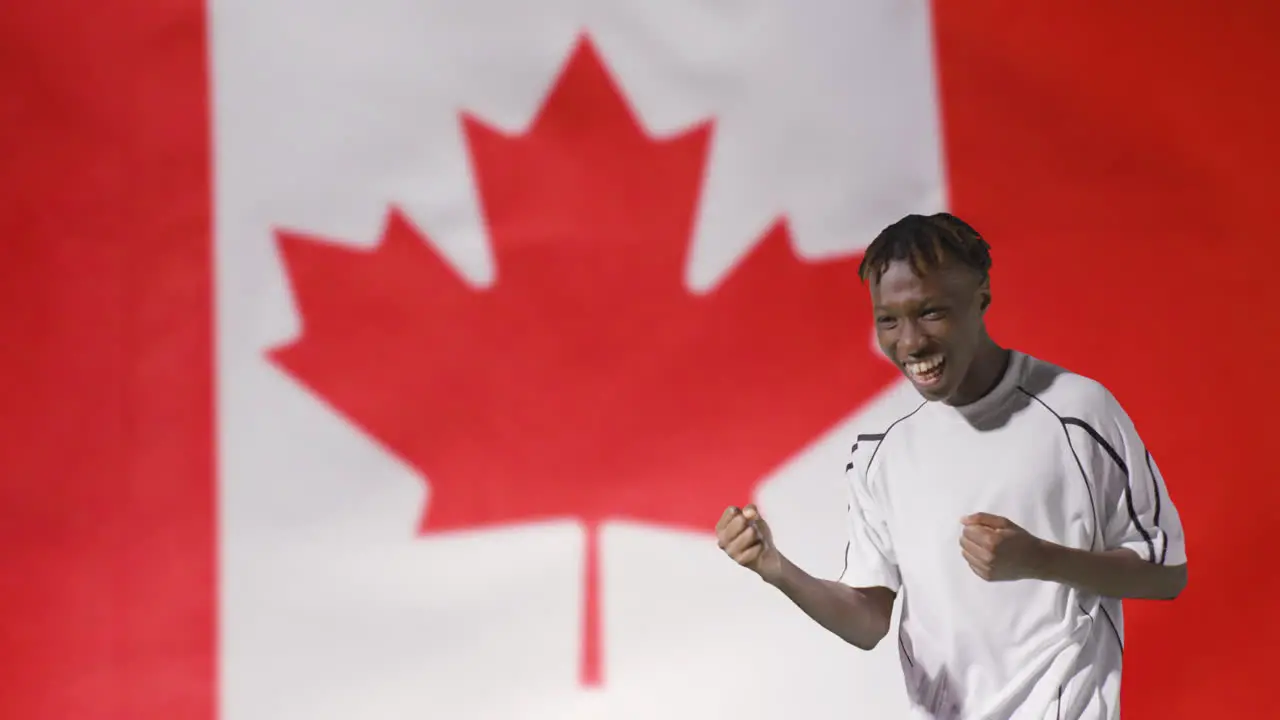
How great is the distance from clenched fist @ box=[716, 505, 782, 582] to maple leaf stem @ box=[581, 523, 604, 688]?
2.37ft

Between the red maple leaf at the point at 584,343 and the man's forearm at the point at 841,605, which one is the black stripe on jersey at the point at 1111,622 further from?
the red maple leaf at the point at 584,343

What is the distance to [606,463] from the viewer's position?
172 centimetres

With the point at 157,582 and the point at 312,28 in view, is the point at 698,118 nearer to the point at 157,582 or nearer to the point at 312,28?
the point at 312,28

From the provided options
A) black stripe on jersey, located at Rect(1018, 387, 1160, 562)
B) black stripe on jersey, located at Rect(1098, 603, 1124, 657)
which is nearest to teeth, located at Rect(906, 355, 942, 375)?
black stripe on jersey, located at Rect(1018, 387, 1160, 562)

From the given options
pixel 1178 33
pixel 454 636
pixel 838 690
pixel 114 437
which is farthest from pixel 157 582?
pixel 1178 33

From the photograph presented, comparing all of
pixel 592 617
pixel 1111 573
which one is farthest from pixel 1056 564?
pixel 592 617

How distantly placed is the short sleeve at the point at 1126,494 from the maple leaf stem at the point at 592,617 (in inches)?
32.5

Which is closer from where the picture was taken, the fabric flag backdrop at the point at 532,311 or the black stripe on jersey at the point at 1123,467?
the black stripe on jersey at the point at 1123,467

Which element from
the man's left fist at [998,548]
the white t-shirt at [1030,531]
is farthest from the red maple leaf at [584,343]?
the man's left fist at [998,548]

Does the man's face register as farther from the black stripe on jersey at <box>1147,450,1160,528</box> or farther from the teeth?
the black stripe on jersey at <box>1147,450,1160,528</box>

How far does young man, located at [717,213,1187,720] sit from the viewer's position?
1.00 m

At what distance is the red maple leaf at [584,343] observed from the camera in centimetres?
172

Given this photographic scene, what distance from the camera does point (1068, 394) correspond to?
3.36 feet

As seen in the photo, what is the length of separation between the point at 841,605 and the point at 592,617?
2.26ft
